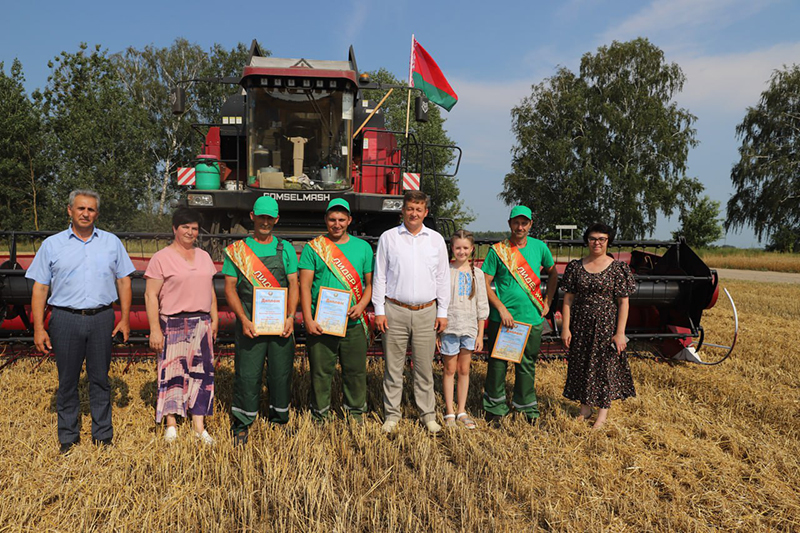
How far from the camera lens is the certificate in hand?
3871 mm

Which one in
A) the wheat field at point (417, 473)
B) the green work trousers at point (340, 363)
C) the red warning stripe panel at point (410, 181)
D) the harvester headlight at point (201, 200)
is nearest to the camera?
the wheat field at point (417, 473)

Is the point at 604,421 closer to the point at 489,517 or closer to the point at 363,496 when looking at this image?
the point at 489,517

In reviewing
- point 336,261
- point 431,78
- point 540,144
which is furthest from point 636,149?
point 336,261

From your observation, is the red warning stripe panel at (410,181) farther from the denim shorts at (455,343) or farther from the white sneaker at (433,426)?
the white sneaker at (433,426)

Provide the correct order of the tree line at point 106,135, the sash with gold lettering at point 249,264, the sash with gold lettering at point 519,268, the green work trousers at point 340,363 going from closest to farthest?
the sash with gold lettering at point 249,264 → the green work trousers at point 340,363 → the sash with gold lettering at point 519,268 → the tree line at point 106,135

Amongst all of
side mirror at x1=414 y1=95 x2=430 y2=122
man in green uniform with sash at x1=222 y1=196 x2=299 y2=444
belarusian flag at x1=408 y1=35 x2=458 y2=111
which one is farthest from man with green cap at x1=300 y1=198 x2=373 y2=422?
belarusian flag at x1=408 y1=35 x2=458 y2=111

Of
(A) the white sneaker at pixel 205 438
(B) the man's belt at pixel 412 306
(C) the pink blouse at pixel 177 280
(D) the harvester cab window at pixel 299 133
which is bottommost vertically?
(A) the white sneaker at pixel 205 438

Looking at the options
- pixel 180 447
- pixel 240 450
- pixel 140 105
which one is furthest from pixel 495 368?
pixel 140 105

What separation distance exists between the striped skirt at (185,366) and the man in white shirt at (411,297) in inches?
46.6

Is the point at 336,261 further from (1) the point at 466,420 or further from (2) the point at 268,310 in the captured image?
(1) the point at 466,420

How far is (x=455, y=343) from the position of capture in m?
3.89

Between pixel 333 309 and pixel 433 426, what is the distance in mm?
1134

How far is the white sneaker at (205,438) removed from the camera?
3435 millimetres

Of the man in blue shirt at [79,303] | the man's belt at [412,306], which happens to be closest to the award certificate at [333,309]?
the man's belt at [412,306]
